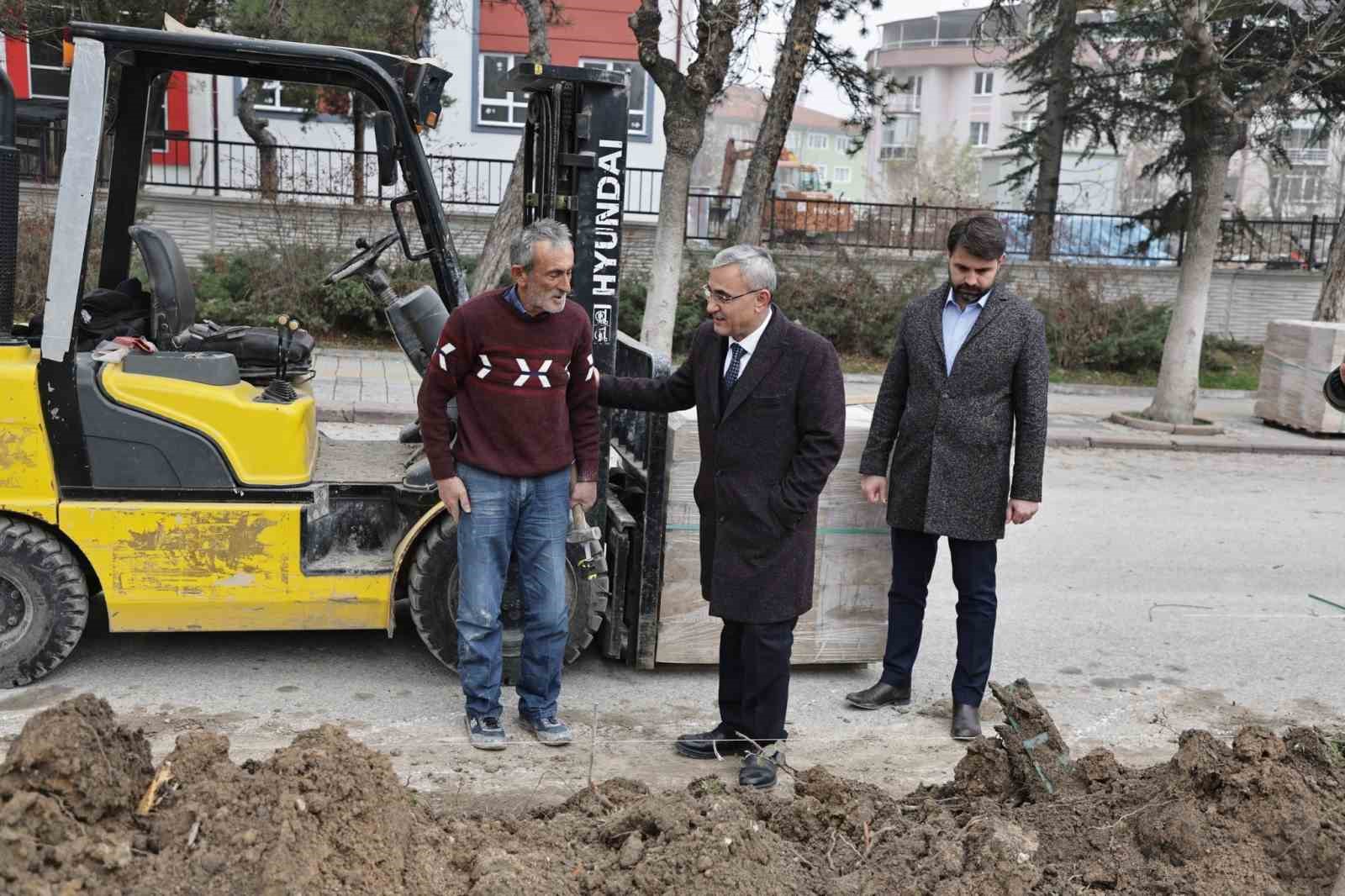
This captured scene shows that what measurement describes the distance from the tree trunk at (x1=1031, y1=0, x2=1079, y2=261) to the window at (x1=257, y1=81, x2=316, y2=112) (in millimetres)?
Result: 11364

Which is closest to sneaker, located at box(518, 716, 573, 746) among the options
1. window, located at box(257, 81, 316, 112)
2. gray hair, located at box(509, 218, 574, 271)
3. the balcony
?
gray hair, located at box(509, 218, 574, 271)

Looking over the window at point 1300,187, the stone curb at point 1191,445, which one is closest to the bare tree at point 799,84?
the stone curb at point 1191,445

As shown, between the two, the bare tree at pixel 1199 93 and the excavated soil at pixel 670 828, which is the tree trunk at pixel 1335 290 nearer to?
the bare tree at pixel 1199 93

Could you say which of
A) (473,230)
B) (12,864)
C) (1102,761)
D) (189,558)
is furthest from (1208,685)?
(473,230)

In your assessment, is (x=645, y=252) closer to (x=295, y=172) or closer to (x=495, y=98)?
(x=295, y=172)

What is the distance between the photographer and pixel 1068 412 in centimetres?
1559

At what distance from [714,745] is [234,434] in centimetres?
221

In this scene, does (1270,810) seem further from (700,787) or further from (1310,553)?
(1310,553)

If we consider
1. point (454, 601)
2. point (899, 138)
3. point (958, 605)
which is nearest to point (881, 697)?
point (958, 605)

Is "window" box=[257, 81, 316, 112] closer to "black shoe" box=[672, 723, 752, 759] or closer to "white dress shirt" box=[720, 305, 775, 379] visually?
"white dress shirt" box=[720, 305, 775, 379]

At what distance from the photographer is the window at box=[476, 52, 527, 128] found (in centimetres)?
2759

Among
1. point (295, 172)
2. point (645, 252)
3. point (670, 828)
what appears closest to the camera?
point (670, 828)

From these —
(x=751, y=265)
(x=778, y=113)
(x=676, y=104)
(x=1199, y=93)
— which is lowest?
(x=751, y=265)

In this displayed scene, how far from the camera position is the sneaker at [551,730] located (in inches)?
191
